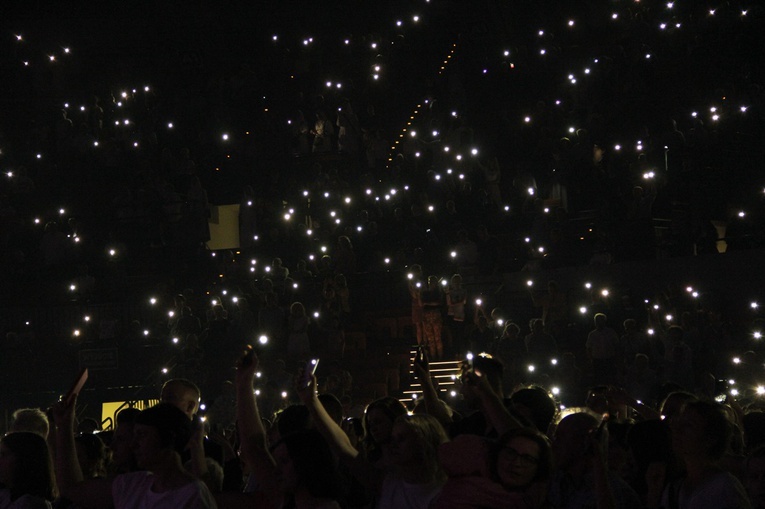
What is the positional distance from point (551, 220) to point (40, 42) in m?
19.3

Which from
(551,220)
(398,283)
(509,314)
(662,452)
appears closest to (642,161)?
(551,220)

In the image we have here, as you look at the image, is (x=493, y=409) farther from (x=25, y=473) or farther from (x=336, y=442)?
(x=25, y=473)

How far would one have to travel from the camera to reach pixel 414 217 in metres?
20.1

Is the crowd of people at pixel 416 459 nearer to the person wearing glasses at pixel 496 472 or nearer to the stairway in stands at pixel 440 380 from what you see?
the person wearing glasses at pixel 496 472

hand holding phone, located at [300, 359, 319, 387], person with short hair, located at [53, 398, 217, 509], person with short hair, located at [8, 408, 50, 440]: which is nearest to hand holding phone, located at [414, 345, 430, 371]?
hand holding phone, located at [300, 359, 319, 387]

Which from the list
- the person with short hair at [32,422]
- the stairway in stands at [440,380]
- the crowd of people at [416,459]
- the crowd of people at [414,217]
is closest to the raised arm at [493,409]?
the crowd of people at [416,459]

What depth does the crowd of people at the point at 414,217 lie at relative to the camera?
14.8 m

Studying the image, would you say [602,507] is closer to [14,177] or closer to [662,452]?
[662,452]

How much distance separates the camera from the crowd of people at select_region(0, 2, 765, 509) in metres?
14.8

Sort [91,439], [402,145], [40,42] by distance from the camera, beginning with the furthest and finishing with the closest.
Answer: [40,42] < [402,145] < [91,439]

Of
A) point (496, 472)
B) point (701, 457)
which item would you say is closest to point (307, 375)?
point (496, 472)

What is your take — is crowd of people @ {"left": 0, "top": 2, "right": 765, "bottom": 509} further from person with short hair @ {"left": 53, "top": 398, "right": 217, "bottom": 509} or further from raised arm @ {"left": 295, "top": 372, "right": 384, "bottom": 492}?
person with short hair @ {"left": 53, "top": 398, "right": 217, "bottom": 509}

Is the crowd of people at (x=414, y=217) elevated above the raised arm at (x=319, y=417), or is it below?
above

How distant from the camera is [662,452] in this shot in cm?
491
